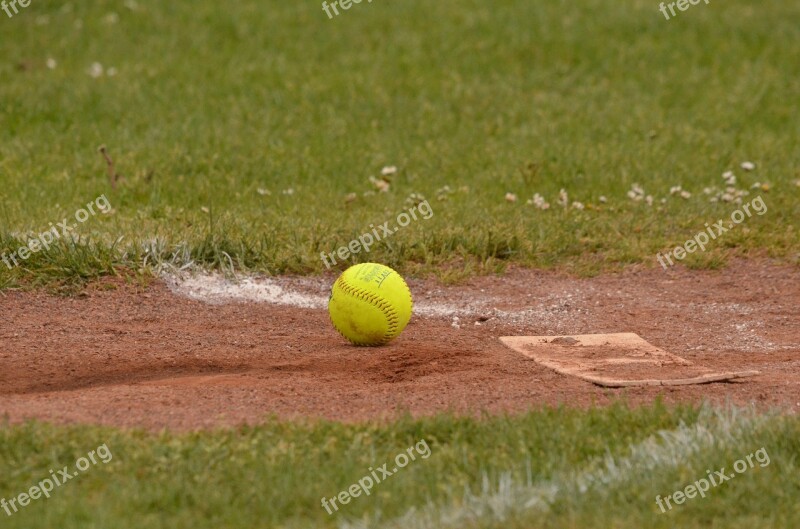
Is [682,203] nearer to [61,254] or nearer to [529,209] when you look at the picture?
[529,209]

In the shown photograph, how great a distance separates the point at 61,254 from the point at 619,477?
444cm

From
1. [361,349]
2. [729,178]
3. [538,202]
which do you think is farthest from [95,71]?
[361,349]

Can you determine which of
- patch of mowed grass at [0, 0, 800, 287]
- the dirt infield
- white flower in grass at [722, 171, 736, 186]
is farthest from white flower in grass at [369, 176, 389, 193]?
Result: white flower in grass at [722, 171, 736, 186]

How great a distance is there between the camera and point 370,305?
6422 millimetres

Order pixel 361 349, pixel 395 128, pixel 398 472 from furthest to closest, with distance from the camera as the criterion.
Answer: pixel 395 128 < pixel 361 349 < pixel 398 472

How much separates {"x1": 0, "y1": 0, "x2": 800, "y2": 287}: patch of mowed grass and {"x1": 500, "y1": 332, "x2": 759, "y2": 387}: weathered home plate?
1661 mm

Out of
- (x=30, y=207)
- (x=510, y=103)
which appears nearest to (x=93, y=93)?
(x=30, y=207)

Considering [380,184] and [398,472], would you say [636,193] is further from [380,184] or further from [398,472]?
[398,472]

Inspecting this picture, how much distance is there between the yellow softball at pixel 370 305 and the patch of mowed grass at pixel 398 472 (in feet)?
4.39

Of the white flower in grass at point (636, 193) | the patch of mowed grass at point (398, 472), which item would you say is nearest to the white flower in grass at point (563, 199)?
the white flower in grass at point (636, 193)

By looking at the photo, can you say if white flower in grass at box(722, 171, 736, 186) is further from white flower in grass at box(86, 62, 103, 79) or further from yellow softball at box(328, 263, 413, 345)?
white flower in grass at box(86, 62, 103, 79)

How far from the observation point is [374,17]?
14586mm

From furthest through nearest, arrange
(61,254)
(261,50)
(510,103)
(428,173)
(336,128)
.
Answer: (261,50)
(510,103)
(336,128)
(428,173)
(61,254)

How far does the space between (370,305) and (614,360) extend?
52.1 inches
